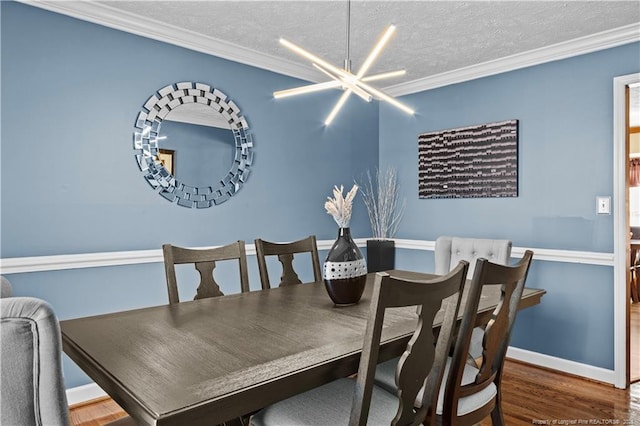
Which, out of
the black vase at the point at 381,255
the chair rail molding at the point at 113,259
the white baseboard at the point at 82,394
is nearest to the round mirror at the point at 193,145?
the chair rail molding at the point at 113,259

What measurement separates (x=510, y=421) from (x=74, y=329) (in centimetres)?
228

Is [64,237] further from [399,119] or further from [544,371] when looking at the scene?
[544,371]

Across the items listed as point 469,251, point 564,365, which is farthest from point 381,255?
point 564,365

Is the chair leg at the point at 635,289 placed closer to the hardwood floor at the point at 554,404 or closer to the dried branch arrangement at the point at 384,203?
the hardwood floor at the point at 554,404

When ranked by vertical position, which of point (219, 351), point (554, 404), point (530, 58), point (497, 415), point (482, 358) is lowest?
point (554, 404)

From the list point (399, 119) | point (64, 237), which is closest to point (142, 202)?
point (64, 237)

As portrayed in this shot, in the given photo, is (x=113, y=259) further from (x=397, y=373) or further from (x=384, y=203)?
(x=384, y=203)

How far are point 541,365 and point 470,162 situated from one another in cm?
174

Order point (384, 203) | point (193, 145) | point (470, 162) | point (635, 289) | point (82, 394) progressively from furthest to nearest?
point (635, 289), point (384, 203), point (470, 162), point (193, 145), point (82, 394)

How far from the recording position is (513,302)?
176 cm

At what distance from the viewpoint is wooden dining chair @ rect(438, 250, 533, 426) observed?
4.89 ft

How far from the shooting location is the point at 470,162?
378 centimetres

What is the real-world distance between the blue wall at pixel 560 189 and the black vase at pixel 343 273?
2.12 m

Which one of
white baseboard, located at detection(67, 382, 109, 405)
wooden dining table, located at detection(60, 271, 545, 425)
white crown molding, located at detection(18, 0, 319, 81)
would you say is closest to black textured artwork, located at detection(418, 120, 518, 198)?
white crown molding, located at detection(18, 0, 319, 81)
